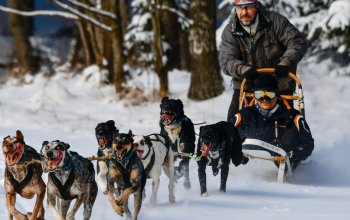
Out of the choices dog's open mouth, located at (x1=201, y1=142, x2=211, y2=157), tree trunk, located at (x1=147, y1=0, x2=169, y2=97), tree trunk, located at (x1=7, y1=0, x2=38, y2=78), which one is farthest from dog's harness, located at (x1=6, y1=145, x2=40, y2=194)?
tree trunk, located at (x1=7, y1=0, x2=38, y2=78)

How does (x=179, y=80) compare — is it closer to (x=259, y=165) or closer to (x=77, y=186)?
(x=259, y=165)

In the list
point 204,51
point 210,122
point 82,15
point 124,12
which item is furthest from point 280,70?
point 124,12

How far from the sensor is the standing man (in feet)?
24.6

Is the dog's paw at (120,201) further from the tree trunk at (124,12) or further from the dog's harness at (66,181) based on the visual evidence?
the tree trunk at (124,12)

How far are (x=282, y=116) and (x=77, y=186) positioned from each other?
3.13 meters

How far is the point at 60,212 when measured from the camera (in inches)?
200

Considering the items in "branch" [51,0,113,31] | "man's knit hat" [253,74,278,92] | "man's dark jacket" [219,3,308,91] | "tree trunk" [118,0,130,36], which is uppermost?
"tree trunk" [118,0,130,36]

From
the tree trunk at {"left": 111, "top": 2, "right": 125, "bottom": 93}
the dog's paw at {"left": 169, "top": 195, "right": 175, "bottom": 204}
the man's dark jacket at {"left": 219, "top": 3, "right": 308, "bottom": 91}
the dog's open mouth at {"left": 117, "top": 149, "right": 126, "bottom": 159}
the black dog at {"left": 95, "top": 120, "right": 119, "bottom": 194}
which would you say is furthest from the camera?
the tree trunk at {"left": 111, "top": 2, "right": 125, "bottom": 93}

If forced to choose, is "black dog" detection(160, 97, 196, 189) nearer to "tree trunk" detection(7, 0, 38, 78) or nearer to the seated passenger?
the seated passenger

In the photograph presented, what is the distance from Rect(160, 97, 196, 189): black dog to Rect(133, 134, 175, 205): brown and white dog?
30 cm

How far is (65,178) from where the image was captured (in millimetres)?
4902

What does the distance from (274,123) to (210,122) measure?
457 cm

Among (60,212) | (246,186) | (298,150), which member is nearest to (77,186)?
(60,212)

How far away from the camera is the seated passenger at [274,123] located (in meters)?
7.34
